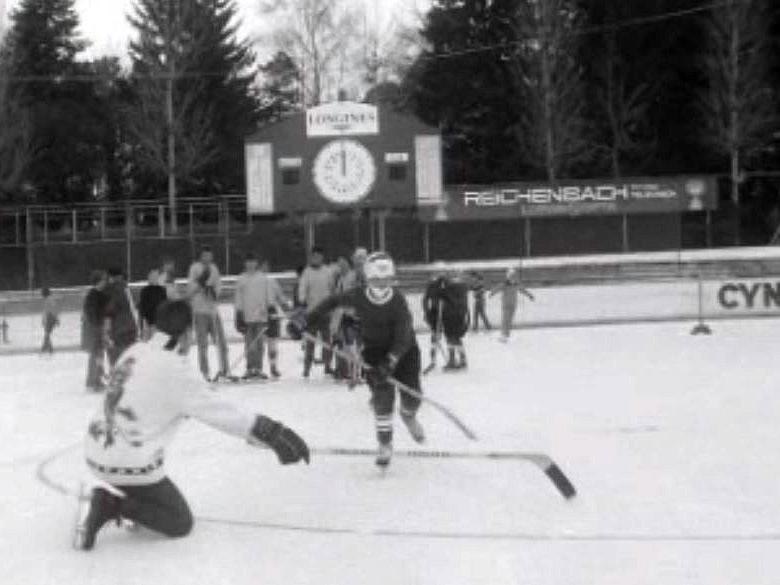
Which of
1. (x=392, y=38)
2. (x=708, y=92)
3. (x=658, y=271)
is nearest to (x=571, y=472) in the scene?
(x=658, y=271)

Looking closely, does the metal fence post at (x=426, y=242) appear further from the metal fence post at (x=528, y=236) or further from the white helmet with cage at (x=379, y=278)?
the white helmet with cage at (x=379, y=278)

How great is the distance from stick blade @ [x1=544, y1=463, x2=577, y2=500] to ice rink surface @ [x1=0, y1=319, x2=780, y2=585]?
0.11 m

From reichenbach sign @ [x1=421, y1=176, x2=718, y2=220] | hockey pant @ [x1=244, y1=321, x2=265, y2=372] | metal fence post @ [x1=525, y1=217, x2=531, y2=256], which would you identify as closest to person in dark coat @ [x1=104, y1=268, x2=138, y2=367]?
hockey pant @ [x1=244, y1=321, x2=265, y2=372]

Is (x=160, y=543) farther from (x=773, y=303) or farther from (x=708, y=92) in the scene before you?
(x=708, y=92)

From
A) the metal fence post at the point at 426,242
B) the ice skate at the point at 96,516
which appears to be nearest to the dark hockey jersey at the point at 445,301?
the ice skate at the point at 96,516

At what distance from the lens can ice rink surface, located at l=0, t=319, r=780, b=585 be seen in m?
6.78

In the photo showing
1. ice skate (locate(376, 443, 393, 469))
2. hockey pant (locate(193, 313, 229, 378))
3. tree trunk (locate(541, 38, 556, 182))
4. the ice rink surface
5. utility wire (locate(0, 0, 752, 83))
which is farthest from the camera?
utility wire (locate(0, 0, 752, 83))

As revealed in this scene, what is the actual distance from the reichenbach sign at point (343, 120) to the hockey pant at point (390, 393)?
82.7ft

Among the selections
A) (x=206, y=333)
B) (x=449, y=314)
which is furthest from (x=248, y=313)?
(x=449, y=314)

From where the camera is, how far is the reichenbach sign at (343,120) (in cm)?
3534

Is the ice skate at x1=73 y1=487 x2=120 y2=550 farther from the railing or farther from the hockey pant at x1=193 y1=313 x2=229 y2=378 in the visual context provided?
the railing

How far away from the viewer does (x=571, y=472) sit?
9602 millimetres

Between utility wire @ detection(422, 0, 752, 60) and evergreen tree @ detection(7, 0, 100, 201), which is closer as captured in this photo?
utility wire @ detection(422, 0, 752, 60)

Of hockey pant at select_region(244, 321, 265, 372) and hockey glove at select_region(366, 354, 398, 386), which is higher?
hockey glove at select_region(366, 354, 398, 386)
